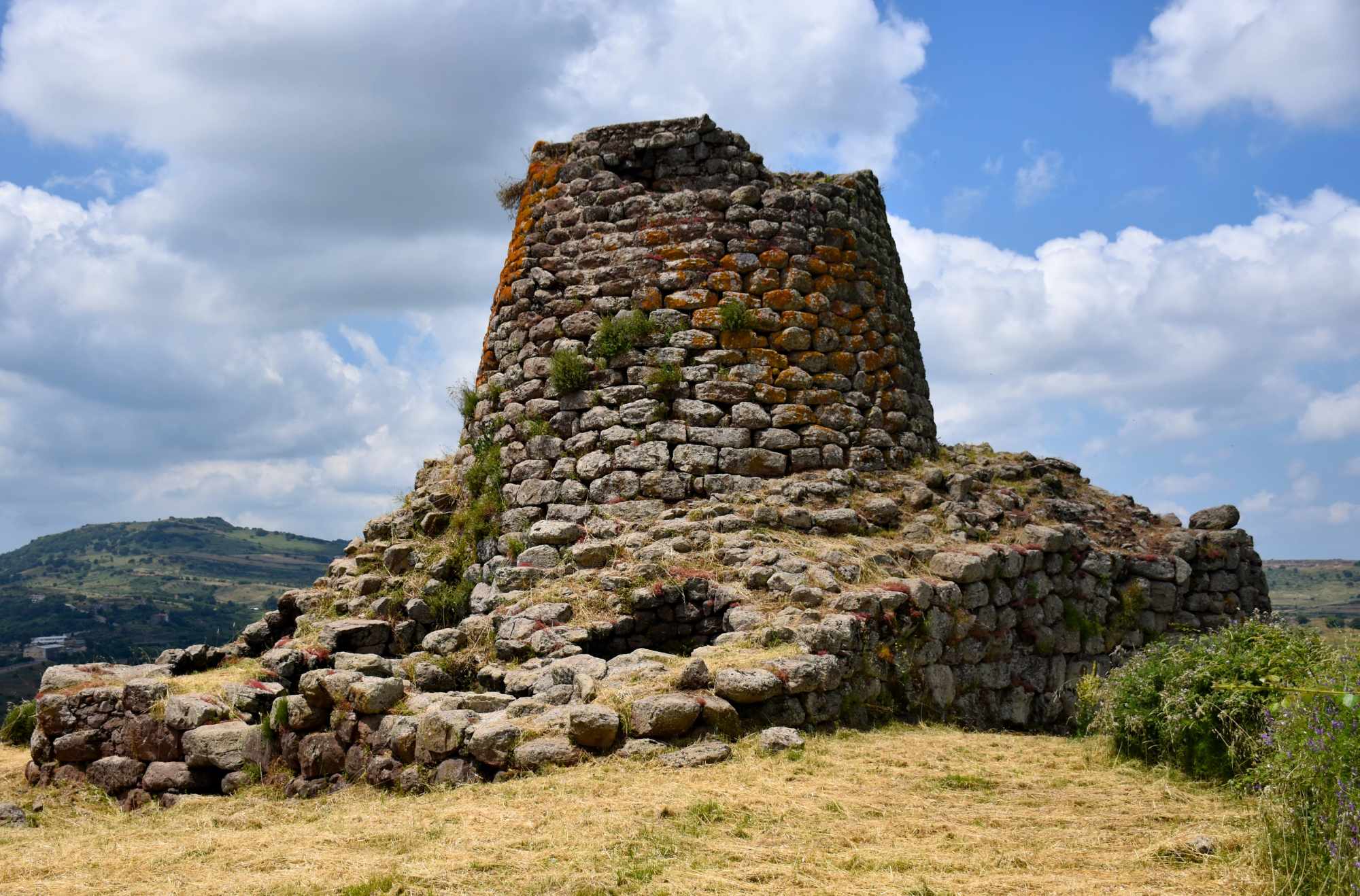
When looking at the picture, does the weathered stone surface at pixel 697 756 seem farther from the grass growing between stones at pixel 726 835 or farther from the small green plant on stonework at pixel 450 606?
the small green plant on stonework at pixel 450 606

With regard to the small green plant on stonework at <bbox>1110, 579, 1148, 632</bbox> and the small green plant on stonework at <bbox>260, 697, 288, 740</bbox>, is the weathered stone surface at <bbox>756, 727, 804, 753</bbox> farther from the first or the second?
the small green plant on stonework at <bbox>1110, 579, 1148, 632</bbox>

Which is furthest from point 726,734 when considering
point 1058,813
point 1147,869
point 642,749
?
point 1147,869

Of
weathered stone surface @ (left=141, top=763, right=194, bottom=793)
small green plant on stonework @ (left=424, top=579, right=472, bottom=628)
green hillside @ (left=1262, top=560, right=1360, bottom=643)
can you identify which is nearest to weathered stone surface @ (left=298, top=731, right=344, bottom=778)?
weathered stone surface @ (left=141, top=763, right=194, bottom=793)

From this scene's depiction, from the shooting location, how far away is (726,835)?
5.21 meters

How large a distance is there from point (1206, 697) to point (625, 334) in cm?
682

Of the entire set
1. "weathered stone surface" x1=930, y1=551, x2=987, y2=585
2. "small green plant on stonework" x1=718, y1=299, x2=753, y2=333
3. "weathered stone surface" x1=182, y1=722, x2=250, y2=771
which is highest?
"small green plant on stonework" x1=718, y1=299, x2=753, y2=333

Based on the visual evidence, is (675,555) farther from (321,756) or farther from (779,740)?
(321,756)

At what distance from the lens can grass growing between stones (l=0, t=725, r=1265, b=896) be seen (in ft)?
15.5

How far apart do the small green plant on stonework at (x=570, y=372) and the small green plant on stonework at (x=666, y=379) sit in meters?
0.74

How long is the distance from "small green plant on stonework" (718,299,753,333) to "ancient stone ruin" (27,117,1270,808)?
0.9 inches

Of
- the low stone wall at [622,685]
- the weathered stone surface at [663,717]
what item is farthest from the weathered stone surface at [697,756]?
the weathered stone surface at [663,717]

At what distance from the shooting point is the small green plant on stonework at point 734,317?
1119 cm

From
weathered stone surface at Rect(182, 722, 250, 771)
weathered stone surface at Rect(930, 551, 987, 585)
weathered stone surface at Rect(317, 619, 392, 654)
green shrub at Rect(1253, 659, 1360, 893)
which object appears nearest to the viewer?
green shrub at Rect(1253, 659, 1360, 893)

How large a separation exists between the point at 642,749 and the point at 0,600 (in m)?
86.0
